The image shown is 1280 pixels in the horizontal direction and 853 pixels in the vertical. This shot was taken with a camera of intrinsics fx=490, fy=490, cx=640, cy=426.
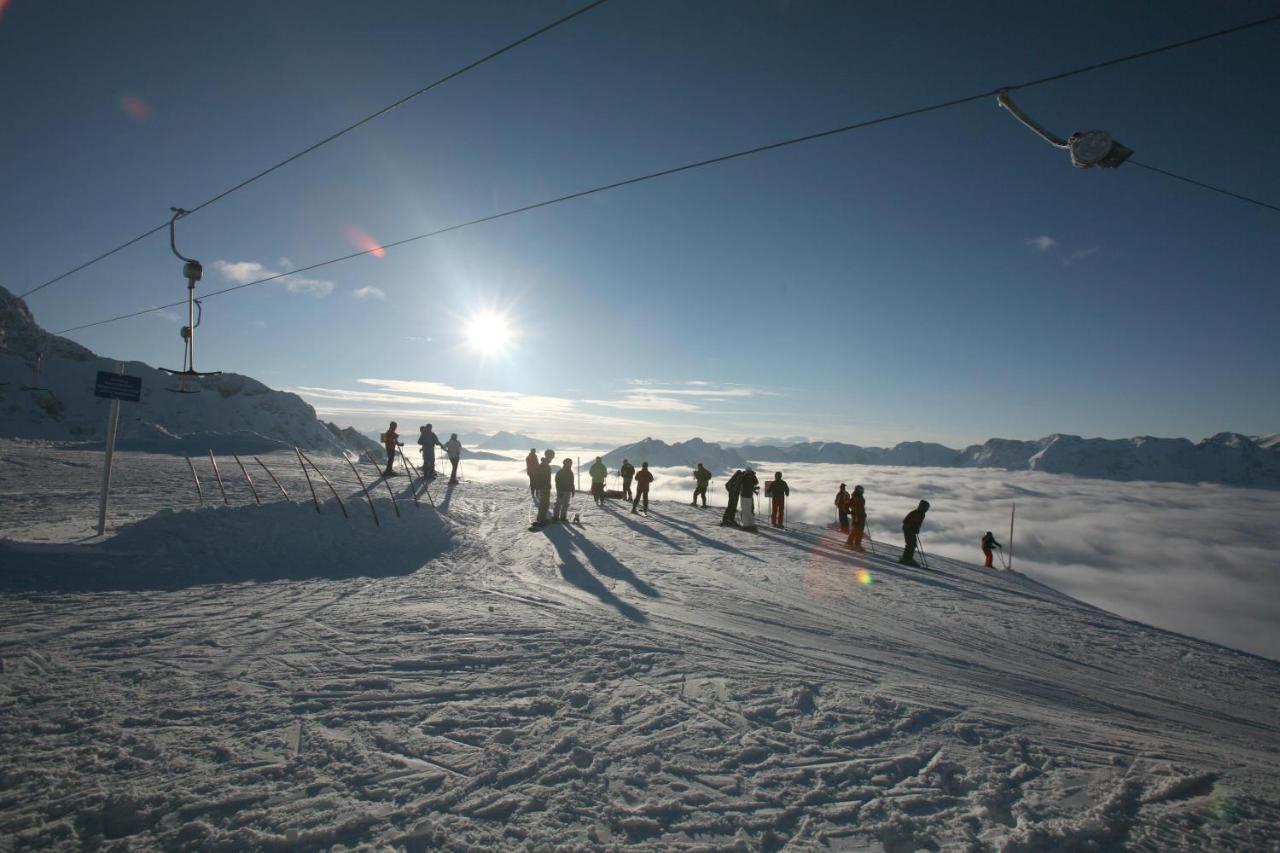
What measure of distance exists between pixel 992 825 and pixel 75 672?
24.8 ft

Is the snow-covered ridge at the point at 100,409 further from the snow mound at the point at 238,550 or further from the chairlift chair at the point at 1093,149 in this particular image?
the chairlift chair at the point at 1093,149

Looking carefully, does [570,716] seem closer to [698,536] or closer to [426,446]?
[698,536]

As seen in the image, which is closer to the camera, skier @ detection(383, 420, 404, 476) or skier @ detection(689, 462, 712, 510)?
skier @ detection(383, 420, 404, 476)

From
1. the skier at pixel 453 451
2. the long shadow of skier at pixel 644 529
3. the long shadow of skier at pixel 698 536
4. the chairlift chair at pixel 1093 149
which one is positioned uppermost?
the chairlift chair at pixel 1093 149

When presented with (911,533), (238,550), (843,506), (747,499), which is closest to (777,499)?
(747,499)

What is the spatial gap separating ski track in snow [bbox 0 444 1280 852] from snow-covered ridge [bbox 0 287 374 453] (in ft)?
89.4

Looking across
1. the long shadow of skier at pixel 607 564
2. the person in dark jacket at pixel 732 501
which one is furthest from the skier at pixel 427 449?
the person in dark jacket at pixel 732 501

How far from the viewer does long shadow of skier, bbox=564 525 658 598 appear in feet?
29.8

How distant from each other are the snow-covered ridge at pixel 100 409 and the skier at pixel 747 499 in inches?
1099

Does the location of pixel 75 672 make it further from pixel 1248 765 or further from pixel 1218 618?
pixel 1218 618

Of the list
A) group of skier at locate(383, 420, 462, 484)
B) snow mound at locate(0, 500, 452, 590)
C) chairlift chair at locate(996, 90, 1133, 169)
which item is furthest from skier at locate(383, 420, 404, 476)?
chairlift chair at locate(996, 90, 1133, 169)

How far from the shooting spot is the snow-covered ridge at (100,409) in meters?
31.0

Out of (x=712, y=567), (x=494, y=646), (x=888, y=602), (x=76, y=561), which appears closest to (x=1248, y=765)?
(x=888, y=602)

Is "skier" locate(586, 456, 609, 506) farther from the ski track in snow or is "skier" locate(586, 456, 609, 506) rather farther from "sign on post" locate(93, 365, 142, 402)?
"sign on post" locate(93, 365, 142, 402)
